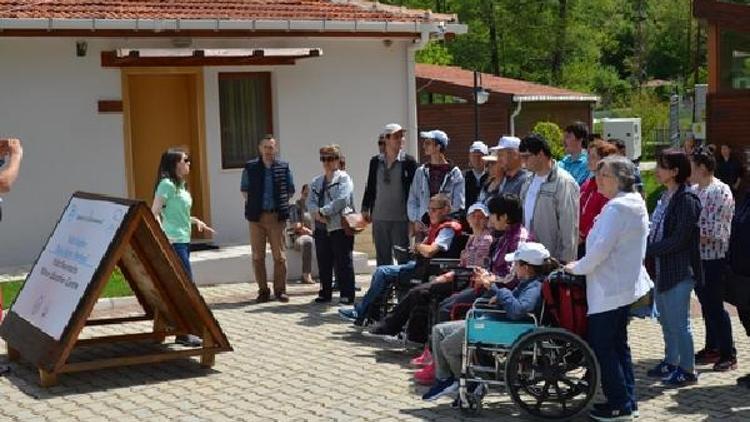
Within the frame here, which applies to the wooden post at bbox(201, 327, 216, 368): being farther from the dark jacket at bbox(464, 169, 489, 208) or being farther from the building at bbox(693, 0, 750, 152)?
the building at bbox(693, 0, 750, 152)

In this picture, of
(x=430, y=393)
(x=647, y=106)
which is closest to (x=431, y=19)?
(x=430, y=393)

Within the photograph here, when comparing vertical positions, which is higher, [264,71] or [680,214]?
[264,71]

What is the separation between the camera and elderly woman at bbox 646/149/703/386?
332 inches

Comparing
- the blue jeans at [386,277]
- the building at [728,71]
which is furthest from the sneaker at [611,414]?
the building at [728,71]

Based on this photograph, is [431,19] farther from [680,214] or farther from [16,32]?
[680,214]

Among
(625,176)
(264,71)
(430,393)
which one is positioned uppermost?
(264,71)

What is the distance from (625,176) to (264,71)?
8942 millimetres

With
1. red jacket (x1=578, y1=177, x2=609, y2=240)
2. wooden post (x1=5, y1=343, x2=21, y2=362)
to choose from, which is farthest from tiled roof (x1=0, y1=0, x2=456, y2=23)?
red jacket (x1=578, y1=177, x2=609, y2=240)

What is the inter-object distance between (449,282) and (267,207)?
12.0 ft

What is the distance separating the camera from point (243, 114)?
52.2 feet

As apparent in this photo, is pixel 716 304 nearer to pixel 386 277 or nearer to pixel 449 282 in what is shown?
pixel 449 282

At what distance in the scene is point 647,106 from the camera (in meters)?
44.6

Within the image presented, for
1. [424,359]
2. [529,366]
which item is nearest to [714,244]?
[529,366]

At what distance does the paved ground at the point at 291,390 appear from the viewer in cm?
796
